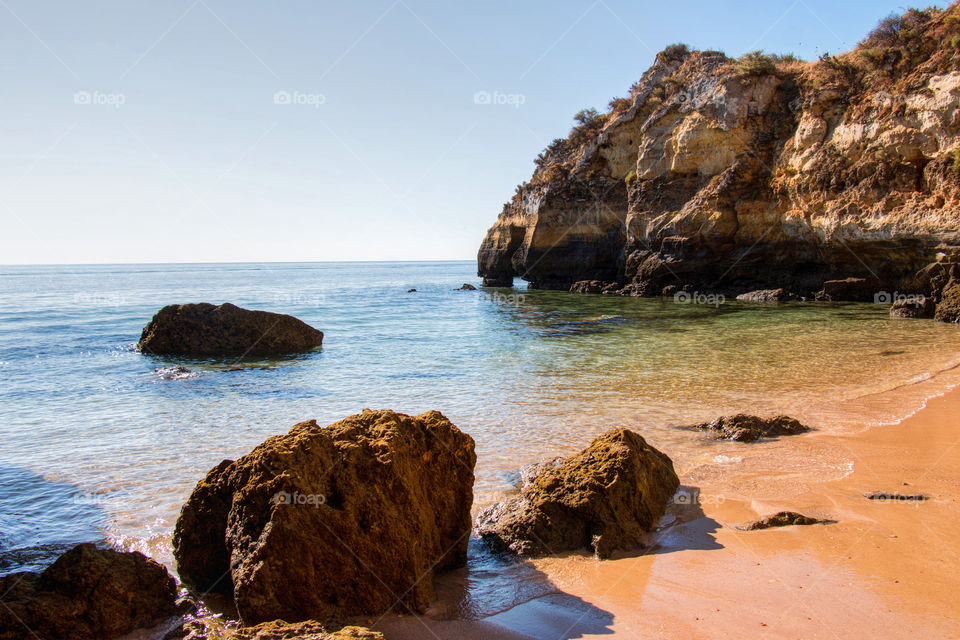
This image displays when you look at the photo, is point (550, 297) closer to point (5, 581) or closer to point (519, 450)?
point (519, 450)

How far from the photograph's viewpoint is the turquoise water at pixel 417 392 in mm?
5980

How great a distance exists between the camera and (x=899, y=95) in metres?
21.2

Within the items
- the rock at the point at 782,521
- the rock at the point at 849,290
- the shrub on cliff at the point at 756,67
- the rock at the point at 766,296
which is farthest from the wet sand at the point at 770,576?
the shrub on cliff at the point at 756,67

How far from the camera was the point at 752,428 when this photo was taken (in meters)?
7.13

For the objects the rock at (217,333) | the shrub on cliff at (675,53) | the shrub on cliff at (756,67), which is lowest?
the rock at (217,333)

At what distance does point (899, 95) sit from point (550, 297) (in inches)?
708

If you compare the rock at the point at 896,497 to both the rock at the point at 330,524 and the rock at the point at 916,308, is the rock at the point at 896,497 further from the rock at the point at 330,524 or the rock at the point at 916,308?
the rock at the point at 916,308

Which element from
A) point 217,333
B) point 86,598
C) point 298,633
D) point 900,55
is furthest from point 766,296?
point 86,598

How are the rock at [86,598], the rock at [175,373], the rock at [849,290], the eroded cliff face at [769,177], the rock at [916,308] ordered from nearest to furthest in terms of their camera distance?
the rock at [86,598] → the rock at [175,373] → the rock at [916,308] → the eroded cliff face at [769,177] → the rock at [849,290]

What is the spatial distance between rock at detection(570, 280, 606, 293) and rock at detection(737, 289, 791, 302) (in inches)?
338

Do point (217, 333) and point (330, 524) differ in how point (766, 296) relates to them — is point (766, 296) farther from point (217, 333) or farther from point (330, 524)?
point (330, 524)

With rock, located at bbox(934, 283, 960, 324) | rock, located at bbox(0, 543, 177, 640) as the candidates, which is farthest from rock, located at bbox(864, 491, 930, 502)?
rock, located at bbox(934, 283, 960, 324)

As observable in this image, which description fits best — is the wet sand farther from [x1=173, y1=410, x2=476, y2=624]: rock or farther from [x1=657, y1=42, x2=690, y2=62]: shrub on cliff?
[x1=657, y1=42, x2=690, y2=62]: shrub on cliff

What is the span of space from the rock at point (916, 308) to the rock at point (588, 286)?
16970 mm
